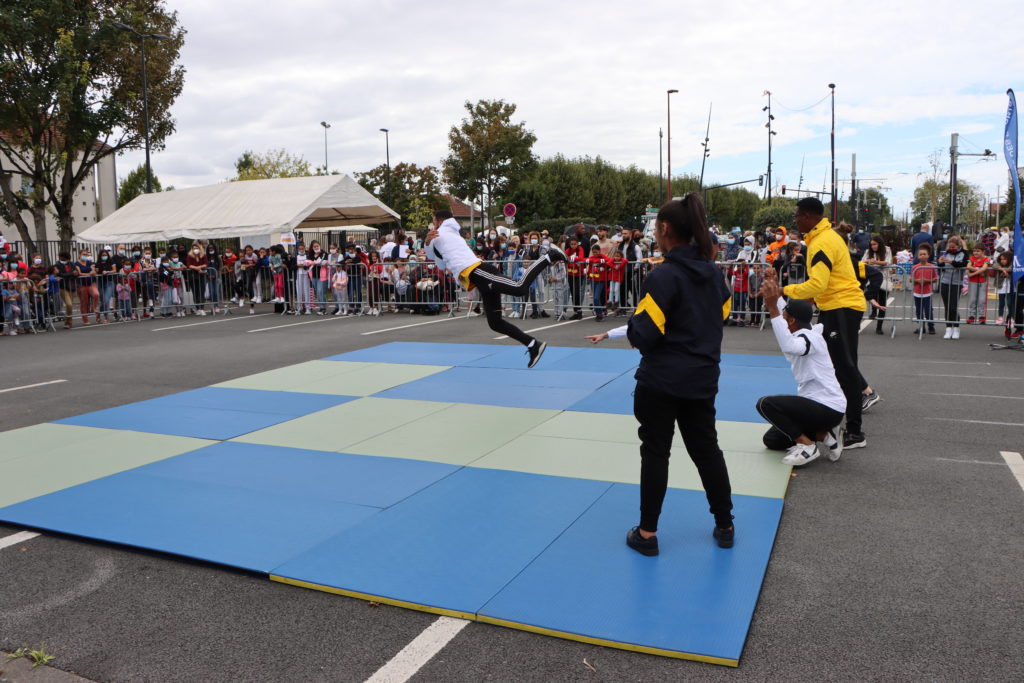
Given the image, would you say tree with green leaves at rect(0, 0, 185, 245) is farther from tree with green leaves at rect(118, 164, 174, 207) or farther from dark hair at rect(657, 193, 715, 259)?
tree with green leaves at rect(118, 164, 174, 207)

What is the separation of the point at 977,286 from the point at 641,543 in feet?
38.4

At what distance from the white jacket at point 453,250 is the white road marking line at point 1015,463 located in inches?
224

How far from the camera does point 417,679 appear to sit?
3000mm

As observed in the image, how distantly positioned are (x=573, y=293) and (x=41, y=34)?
19.7m

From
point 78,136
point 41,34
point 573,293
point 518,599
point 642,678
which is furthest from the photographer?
point 78,136

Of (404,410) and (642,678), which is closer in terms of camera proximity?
(642,678)

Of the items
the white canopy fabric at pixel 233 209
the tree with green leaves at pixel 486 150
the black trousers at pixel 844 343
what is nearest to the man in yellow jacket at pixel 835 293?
the black trousers at pixel 844 343

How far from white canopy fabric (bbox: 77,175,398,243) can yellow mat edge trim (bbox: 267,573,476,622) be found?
17.2 meters

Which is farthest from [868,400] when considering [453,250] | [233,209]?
[233,209]

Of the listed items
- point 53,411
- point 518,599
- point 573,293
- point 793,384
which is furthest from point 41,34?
point 518,599

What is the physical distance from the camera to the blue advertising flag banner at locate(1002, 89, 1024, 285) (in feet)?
36.8

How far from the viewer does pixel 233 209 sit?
858 inches

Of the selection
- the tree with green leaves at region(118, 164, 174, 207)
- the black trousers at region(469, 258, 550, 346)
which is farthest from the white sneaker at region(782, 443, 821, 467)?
the tree with green leaves at region(118, 164, 174, 207)

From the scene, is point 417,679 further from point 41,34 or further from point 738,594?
point 41,34
